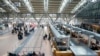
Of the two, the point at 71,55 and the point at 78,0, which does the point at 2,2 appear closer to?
the point at 78,0

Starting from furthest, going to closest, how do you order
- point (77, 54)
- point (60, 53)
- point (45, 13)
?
point (45, 13)
point (60, 53)
point (77, 54)

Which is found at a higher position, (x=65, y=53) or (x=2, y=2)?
(x=2, y=2)

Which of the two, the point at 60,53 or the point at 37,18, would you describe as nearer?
the point at 60,53

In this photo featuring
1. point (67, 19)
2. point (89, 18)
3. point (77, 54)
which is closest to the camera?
point (77, 54)

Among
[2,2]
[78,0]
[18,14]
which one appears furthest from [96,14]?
[18,14]

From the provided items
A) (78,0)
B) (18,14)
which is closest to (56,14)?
(18,14)

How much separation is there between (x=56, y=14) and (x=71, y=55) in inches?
1356

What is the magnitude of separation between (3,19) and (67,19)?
1534cm

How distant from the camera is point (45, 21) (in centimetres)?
4400

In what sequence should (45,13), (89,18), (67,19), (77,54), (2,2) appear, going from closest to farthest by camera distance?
(77,54) < (2,2) < (89,18) < (45,13) < (67,19)

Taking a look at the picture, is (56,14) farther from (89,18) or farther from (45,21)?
(89,18)

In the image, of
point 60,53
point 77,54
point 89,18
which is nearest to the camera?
point 77,54

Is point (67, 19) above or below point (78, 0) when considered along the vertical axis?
below

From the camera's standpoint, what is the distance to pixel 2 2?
25.8m
